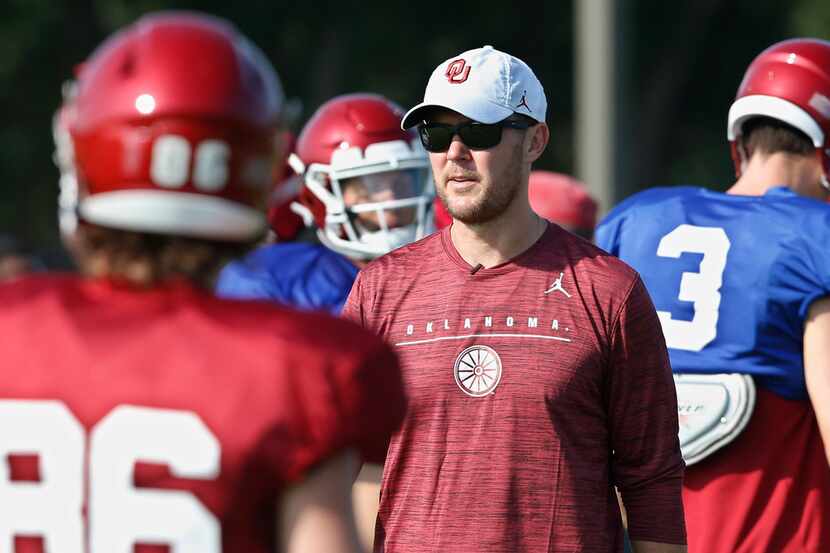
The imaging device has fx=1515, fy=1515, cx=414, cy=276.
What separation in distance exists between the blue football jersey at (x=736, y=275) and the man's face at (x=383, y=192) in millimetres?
1125

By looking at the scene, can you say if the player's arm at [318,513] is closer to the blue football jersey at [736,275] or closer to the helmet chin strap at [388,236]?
the blue football jersey at [736,275]

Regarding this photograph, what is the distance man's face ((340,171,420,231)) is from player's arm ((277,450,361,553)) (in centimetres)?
291

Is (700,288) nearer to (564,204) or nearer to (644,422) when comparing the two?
(644,422)

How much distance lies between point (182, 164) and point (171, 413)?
14.0 inches

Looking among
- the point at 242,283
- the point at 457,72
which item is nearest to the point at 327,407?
the point at 457,72

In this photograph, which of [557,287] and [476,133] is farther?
[476,133]

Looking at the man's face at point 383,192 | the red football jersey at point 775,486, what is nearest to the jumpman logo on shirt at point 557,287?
the red football jersey at point 775,486

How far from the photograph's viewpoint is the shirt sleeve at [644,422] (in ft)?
11.0

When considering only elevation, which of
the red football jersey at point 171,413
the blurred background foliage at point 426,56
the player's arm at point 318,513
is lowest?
the player's arm at point 318,513

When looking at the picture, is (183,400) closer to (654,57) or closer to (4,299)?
(4,299)

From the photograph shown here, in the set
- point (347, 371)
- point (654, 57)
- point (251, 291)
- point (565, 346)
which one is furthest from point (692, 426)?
point (654, 57)

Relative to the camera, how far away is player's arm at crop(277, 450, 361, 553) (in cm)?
207

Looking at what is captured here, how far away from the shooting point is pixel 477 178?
11.6 ft

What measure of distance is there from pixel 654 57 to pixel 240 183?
15.9 metres
